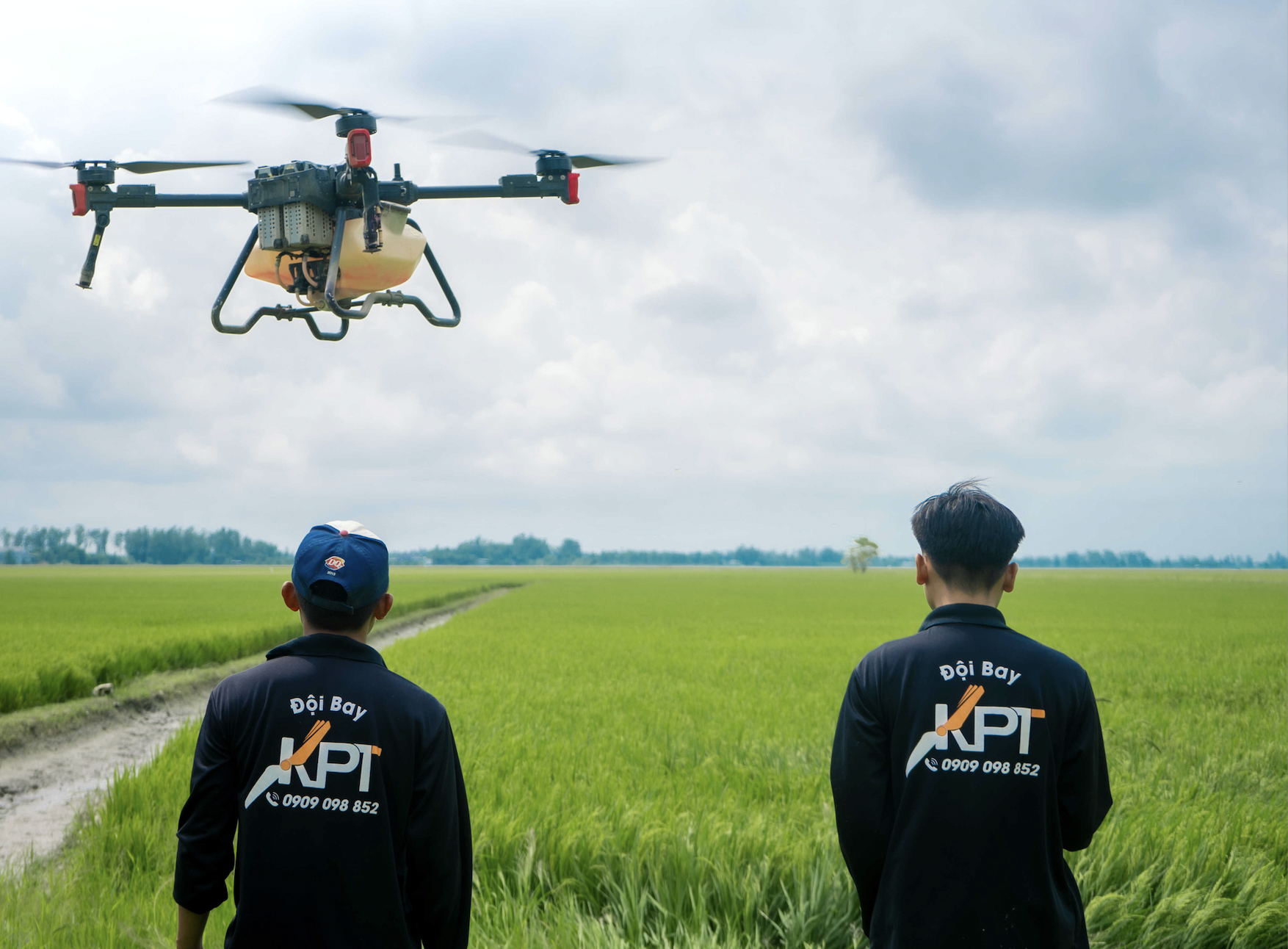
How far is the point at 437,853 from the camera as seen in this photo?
209cm

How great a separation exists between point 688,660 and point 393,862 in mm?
13079

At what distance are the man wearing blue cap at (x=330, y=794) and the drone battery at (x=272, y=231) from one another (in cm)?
133

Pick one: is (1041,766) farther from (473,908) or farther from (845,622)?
(845,622)

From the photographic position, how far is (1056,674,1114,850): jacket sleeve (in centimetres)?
216

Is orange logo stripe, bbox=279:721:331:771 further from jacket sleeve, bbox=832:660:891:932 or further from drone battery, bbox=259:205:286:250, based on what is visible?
drone battery, bbox=259:205:286:250

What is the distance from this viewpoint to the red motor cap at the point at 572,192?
3.29 metres

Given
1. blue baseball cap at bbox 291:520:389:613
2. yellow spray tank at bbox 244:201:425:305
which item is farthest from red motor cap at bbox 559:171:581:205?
blue baseball cap at bbox 291:520:389:613

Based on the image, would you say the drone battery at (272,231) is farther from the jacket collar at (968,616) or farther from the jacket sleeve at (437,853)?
the jacket collar at (968,616)

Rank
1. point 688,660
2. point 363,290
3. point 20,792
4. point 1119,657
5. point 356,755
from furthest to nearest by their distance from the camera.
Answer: point 1119,657 < point 688,660 < point 20,792 < point 363,290 < point 356,755

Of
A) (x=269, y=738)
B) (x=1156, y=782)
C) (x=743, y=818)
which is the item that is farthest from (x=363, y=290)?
(x=1156, y=782)

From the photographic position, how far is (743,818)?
17.4ft

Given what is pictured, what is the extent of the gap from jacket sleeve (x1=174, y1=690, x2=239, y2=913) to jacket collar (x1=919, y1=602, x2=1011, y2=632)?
1.71m

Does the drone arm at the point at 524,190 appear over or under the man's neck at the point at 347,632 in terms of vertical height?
over

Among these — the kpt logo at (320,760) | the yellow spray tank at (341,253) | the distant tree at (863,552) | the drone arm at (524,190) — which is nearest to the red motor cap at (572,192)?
the drone arm at (524,190)
